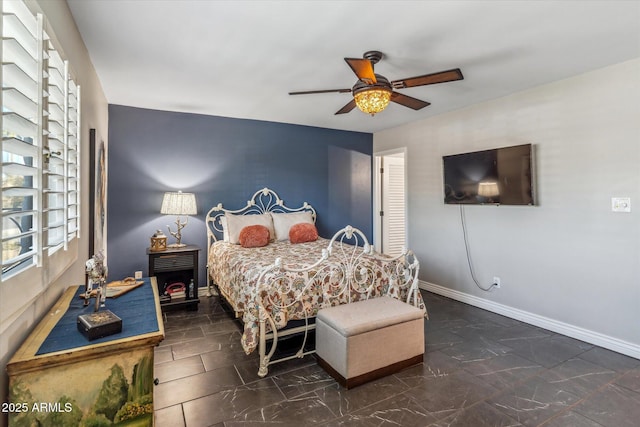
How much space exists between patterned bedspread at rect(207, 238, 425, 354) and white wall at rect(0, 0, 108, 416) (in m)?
1.16

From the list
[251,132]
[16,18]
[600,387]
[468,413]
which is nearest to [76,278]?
[16,18]

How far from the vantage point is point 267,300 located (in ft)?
7.98

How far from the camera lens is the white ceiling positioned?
2023 mm

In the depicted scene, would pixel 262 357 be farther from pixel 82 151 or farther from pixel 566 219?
pixel 566 219

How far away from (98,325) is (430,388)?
6.90 ft

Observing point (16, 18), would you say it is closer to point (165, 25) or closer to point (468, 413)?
point (165, 25)

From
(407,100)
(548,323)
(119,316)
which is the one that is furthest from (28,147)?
(548,323)

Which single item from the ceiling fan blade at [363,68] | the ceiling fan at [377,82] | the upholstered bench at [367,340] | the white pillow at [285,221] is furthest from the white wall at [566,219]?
the ceiling fan blade at [363,68]

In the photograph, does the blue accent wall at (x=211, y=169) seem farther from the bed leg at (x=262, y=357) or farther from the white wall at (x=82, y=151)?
the bed leg at (x=262, y=357)

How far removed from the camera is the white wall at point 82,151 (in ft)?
3.61

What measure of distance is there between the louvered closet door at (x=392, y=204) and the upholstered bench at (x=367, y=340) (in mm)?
3298

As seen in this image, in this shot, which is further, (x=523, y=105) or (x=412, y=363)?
(x=523, y=105)

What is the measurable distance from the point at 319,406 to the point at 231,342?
1.25m

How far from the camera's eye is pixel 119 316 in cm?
147
